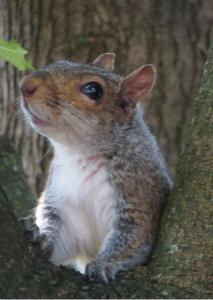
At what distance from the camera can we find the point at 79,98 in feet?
11.6

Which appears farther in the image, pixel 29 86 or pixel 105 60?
pixel 105 60

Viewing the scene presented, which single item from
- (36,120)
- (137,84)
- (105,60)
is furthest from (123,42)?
(36,120)

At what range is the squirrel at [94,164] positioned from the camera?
134 inches

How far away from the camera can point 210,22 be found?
216 inches

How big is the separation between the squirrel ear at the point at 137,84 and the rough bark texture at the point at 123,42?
1.59m

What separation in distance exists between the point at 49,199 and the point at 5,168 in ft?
3.35

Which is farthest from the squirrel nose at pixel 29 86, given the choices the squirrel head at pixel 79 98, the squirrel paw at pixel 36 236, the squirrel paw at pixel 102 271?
the squirrel paw at pixel 102 271

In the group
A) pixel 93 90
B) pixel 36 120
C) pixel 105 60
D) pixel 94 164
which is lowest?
pixel 94 164

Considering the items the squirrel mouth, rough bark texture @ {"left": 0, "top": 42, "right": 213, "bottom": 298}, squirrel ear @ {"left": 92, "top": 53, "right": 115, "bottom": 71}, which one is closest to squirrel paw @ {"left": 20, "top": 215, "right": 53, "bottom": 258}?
rough bark texture @ {"left": 0, "top": 42, "right": 213, "bottom": 298}

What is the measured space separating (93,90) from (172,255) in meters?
0.93

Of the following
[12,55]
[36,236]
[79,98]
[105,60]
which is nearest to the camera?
[12,55]

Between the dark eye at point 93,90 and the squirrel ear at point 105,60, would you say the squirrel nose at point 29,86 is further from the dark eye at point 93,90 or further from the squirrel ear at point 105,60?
the squirrel ear at point 105,60

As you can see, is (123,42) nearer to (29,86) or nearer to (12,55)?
(29,86)

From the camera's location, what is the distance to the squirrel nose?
11.1 ft
